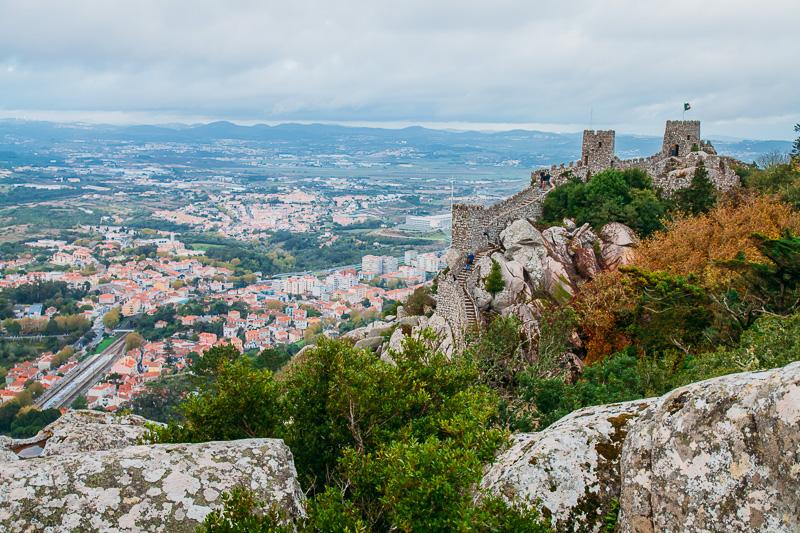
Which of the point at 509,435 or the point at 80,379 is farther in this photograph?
the point at 80,379

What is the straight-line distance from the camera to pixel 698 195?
27484 millimetres

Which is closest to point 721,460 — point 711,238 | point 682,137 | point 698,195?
point 711,238

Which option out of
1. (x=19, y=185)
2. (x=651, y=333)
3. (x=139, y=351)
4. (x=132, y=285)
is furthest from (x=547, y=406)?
(x=19, y=185)

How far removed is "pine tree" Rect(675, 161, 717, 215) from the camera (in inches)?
1070

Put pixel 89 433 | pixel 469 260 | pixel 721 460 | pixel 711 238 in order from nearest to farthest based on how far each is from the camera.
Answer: pixel 721 460 → pixel 89 433 → pixel 711 238 → pixel 469 260

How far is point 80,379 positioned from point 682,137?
48134 millimetres

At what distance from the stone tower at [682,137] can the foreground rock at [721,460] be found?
3266 centimetres

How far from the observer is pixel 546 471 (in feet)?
21.1

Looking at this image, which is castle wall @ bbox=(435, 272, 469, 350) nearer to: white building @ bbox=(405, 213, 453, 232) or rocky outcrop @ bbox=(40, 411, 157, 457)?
rocky outcrop @ bbox=(40, 411, 157, 457)

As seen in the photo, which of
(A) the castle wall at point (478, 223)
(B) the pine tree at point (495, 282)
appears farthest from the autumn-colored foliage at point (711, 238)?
(A) the castle wall at point (478, 223)

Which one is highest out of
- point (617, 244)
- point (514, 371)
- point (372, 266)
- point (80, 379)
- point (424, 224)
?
point (617, 244)

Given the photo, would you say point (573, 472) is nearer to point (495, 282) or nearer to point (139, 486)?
point (139, 486)

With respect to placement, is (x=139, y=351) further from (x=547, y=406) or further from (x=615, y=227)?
(x=547, y=406)

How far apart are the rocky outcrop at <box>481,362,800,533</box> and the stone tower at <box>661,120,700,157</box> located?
3224 cm
